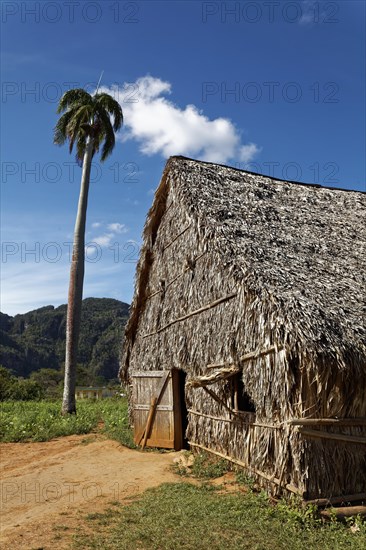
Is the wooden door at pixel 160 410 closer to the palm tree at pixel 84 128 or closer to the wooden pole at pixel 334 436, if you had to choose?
the wooden pole at pixel 334 436

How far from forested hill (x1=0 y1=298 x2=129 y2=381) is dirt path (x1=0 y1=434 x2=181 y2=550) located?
120ft

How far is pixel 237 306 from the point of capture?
7551mm

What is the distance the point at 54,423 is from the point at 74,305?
391cm

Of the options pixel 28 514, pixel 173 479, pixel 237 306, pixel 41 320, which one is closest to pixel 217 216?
pixel 237 306

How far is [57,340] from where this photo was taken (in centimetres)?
6694

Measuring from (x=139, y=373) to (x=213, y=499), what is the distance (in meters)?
5.28

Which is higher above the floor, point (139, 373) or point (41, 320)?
point (41, 320)

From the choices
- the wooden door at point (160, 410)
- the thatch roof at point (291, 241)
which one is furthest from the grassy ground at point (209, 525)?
the wooden door at point (160, 410)

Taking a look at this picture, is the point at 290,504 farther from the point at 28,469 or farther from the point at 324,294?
the point at 28,469

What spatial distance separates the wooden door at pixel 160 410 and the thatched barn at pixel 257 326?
0.03 meters

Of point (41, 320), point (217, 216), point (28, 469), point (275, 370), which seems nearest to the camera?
point (275, 370)

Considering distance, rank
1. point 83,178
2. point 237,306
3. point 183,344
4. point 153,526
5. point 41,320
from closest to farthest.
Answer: point 153,526, point 237,306, point 183,344, point 83,178, point 41,320

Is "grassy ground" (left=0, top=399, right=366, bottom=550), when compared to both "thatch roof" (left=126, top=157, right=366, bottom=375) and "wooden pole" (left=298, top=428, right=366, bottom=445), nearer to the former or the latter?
"wooden pole" (left=298, top=428, right=366, bottom=445)

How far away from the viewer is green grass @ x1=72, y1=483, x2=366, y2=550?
4.83 m
